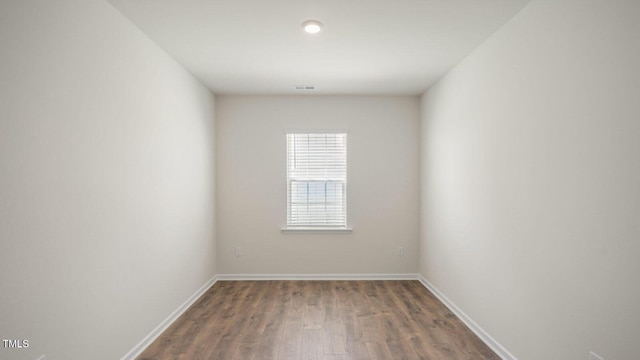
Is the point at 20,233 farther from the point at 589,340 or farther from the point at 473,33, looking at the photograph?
the point at 473,33

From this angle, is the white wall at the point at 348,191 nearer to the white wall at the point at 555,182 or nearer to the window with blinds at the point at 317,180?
the window with blinds at the point at 317,180

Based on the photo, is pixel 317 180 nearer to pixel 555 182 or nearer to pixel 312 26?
pixel 312 26

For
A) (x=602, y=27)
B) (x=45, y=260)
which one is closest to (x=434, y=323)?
(x=602, y=27)

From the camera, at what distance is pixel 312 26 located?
107 inches

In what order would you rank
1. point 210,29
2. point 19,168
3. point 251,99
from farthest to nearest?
point 251,99, point 210,29, point 19,168

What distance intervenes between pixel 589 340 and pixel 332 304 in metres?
2.49

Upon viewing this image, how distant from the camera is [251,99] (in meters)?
4.98

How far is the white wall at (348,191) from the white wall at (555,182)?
1.47 meters

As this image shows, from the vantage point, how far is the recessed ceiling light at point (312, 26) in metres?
2.68

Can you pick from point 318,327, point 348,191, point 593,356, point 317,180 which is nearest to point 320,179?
point 317,180

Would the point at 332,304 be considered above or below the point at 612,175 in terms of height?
below

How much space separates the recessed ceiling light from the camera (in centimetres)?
268

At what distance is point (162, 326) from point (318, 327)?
1474mm

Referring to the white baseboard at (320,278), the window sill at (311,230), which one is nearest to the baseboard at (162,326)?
the white baseboard at (320,278)
